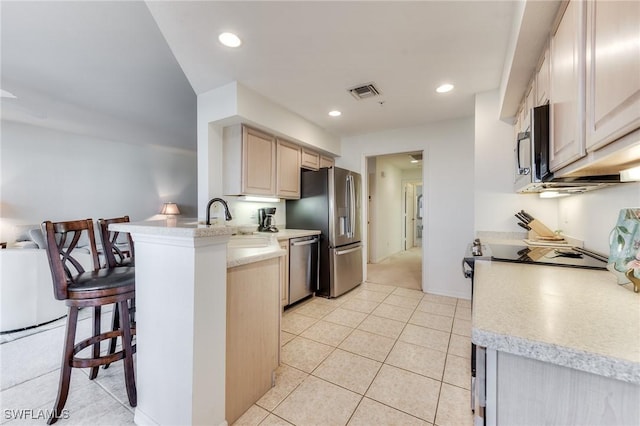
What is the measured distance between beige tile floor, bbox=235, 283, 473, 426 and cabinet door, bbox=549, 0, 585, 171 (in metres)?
1.47

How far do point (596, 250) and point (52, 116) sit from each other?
6.36 metres

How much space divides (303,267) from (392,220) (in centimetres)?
415

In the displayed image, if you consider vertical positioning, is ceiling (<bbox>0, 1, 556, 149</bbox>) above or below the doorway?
above

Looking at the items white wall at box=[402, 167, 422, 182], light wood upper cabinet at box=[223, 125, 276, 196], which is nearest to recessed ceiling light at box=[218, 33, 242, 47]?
light wood upper cabinet at box=[223, 125, 276, 196]

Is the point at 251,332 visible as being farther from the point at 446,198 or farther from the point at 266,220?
the point at 446,198

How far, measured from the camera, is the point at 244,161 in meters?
2.73

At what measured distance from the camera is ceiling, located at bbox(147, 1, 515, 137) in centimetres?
157

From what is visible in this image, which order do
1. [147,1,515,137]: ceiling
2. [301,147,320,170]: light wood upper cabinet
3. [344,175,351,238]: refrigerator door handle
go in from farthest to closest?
[301,147,320,170]: light wood upper cabinet
[344,175,351,238]: refrigerator door handle
[147,1,515,137]: ceiling

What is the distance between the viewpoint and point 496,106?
8.27 ft

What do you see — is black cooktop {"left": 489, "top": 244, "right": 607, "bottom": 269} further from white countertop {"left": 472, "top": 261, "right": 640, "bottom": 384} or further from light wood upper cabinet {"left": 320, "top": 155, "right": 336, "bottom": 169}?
light wood upper cabinet {"left": 320, "top": 155, "right": 336, "bottom": 169}

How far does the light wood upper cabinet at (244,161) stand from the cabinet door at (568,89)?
247 centimetres

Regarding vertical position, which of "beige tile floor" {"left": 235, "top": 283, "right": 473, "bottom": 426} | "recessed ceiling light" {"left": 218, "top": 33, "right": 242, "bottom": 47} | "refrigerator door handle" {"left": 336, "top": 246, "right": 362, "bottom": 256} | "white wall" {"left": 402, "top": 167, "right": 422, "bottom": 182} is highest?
"recessed ceiling light" {"left": 218, "top": 33, "right": 242, "bottom": 47}

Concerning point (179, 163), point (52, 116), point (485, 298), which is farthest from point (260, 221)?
point (179, 163)

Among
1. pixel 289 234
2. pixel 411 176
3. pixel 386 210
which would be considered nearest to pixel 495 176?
pixel 289 234
